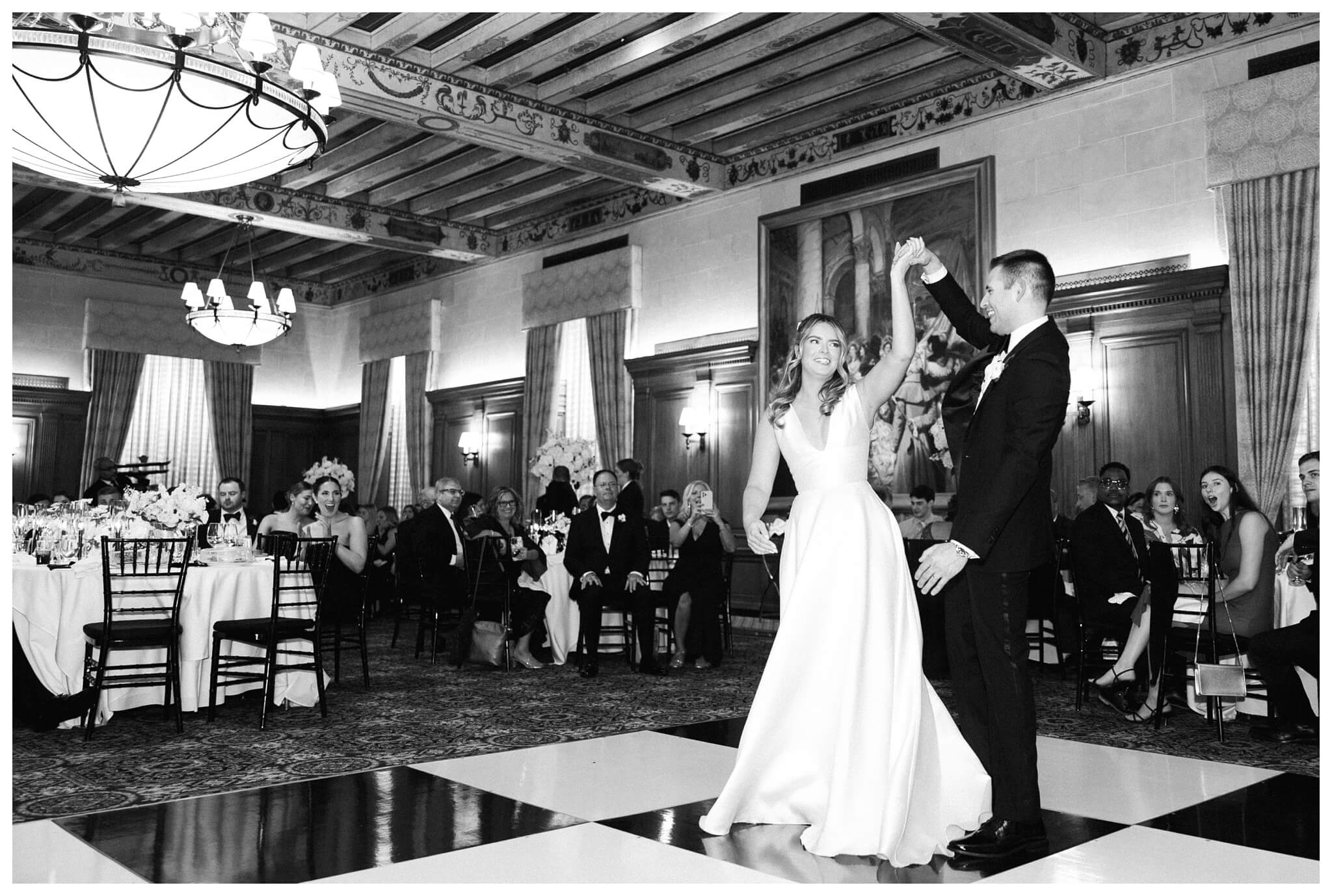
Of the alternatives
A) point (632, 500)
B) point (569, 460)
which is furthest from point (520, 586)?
point (569, 460)

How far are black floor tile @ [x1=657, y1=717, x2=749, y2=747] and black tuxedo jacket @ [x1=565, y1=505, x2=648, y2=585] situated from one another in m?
2.11

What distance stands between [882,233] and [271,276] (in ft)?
32.8

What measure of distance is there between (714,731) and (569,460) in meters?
4.73

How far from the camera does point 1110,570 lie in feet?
18.9

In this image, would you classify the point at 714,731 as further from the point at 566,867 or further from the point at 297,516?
the point at 297,516

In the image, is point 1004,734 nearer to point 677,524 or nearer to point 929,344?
point 677,524

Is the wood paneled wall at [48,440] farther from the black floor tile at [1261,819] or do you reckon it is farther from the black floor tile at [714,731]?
the black floor tile at [1261,819]

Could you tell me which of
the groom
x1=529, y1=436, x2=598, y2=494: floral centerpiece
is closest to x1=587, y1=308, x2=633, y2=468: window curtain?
x1=529, y1=436, x2=598, y2=494: floral centerpiece

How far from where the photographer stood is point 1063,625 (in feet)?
22.8

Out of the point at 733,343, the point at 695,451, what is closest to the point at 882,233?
→ the point at 733,343

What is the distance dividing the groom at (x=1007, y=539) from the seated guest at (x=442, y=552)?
519cm

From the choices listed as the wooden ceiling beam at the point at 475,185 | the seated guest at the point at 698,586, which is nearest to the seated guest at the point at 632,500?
the seated guest at the point at 698,586

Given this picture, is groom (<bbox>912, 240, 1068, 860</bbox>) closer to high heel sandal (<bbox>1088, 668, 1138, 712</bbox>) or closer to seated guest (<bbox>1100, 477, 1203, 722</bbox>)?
seated guest (<bbox>1100, 477, 1203, 722</bbox>)

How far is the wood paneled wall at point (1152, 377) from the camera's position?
7.98 metres
